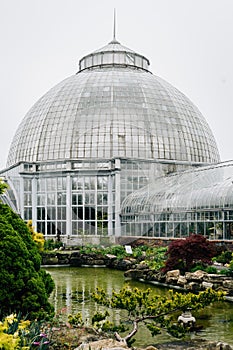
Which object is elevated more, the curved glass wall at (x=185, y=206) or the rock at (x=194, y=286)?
the curved glass wall at (x=185, y=206)

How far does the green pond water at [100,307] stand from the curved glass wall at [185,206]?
7005 mm

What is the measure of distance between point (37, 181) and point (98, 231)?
27.2 feet

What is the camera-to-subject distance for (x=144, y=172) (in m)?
46.5

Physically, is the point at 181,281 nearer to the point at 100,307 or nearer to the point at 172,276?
the point at 172,276

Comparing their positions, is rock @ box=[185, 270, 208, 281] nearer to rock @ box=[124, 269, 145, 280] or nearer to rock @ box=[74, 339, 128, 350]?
rock @ box=[124, 269, 145, 280]

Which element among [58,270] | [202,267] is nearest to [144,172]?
[58,270]

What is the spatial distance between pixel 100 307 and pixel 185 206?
17.9 m

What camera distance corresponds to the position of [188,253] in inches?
909

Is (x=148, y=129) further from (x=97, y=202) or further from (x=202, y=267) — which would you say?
(x=202, y=267)

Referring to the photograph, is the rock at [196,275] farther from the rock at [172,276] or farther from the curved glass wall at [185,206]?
the curved glass wall at [185,206]

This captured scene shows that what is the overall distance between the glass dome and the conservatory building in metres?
0.10

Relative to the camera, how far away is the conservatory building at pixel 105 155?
44531 millimetres

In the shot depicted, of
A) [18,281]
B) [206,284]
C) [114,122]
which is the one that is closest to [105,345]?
[18,281]

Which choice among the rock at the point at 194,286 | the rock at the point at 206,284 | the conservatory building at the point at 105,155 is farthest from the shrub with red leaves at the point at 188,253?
the conservatory building at the point at 105,155
